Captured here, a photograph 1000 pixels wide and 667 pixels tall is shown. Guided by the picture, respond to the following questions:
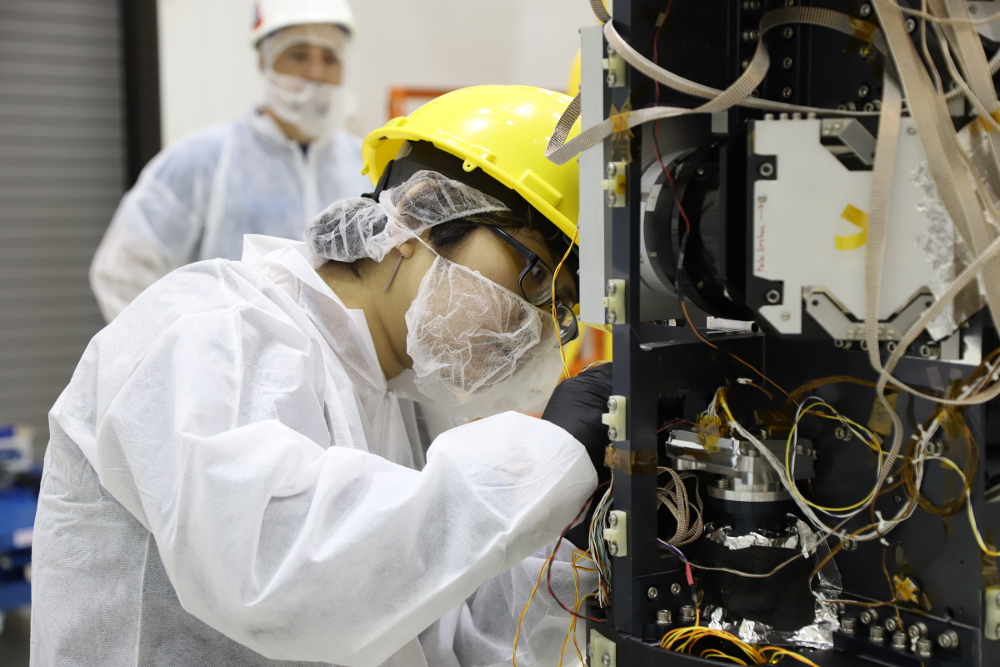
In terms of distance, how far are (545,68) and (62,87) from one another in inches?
85.7

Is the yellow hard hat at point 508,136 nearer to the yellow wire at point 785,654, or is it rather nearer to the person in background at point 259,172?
the yellow wire at point 785,654

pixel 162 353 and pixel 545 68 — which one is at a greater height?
pixel 545 68

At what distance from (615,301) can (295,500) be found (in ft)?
1.26

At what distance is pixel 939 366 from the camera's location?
85 cm

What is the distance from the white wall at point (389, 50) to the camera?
12.6ft

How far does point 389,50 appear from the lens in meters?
4.16

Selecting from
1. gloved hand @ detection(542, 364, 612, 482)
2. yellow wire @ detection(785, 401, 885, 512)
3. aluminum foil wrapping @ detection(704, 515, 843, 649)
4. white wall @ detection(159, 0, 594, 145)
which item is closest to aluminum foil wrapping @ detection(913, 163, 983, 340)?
yellow wire @ detection(785, 401, 885, 512)

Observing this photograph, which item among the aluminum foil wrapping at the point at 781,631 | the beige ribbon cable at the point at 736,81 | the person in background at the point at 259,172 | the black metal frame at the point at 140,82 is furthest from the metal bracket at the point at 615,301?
the black metal frame at the point at 140,82

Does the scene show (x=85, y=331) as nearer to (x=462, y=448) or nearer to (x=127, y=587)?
(x=127, y=587)

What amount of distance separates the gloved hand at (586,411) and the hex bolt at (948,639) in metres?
0.38

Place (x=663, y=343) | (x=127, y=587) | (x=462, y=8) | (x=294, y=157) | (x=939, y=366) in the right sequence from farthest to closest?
(x=462, y=8), (x=294, y=157), (x=127, y=587), (x=663, y=343), (x=939, y=366)

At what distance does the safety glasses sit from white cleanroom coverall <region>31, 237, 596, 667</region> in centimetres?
25

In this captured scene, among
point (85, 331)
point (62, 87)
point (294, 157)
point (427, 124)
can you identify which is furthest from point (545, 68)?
point (427, 124)

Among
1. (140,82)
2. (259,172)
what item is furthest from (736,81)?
(140,82)
